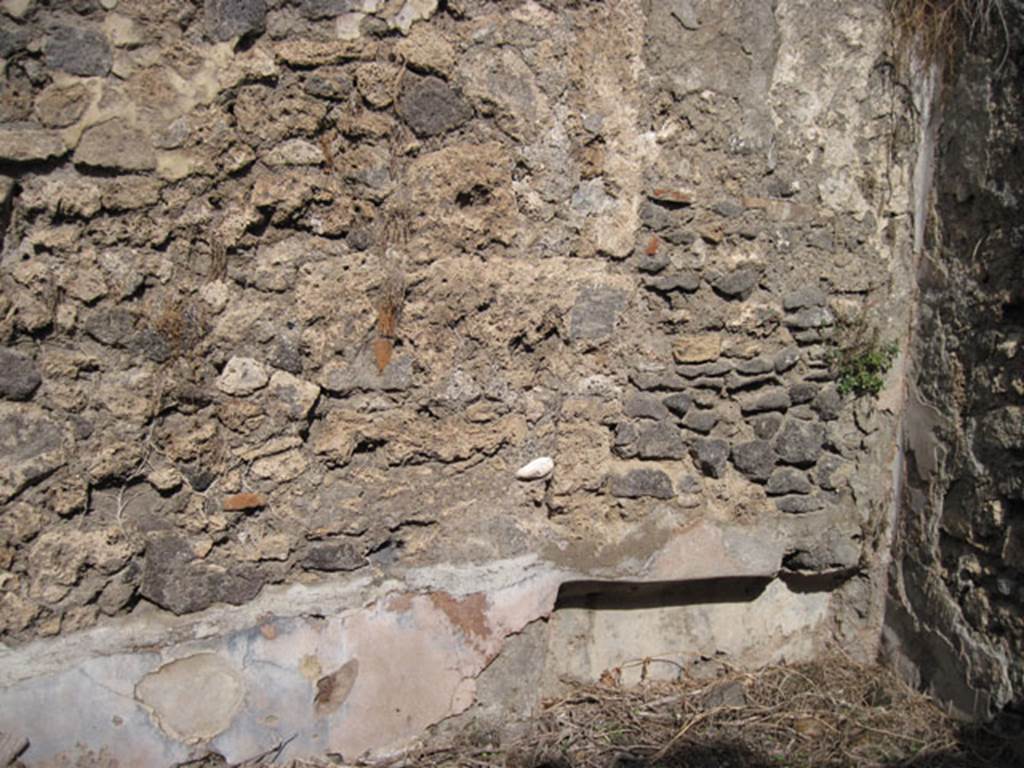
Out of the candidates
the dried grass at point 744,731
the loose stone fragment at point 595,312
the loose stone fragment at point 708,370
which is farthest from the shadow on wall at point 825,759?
the loose stone fragment at point 595,312

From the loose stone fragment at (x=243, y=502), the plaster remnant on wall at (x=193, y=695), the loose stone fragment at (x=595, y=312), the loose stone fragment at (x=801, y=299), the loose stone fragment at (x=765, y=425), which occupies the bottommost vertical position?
the plaster remnant on wall at (x=193, y=695)

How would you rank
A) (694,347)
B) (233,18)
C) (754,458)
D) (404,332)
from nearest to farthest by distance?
1. (233,18)
2. (404,332)
3. (694,347)
4. (754,458)

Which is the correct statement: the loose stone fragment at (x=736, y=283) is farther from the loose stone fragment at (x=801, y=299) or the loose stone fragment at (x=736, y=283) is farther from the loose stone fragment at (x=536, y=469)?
the loose stone fragment at (x=536, y=469)

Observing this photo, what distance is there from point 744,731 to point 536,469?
0.97 meters

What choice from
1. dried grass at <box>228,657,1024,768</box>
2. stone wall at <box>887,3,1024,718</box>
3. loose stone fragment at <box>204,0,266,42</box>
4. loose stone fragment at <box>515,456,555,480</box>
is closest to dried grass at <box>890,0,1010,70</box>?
stone wall at <box>887,3,1024,718</box>

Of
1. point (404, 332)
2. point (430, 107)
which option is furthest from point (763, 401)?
point (430, 107)

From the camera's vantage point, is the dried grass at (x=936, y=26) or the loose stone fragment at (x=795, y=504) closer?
the dried grass at (x=936, y=26)

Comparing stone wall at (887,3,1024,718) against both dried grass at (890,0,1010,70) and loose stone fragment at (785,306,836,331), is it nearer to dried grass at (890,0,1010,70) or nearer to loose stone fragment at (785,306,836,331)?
dried grass at (890,0,1010,70)

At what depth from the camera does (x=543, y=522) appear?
8.42 ft

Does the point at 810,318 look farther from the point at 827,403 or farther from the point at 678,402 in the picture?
the point at 678,402

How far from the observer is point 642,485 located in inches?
103

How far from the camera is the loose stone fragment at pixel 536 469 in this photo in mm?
2521

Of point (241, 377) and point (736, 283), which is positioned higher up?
point (736, 283)

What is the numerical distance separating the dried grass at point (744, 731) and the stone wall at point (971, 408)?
0.12m
